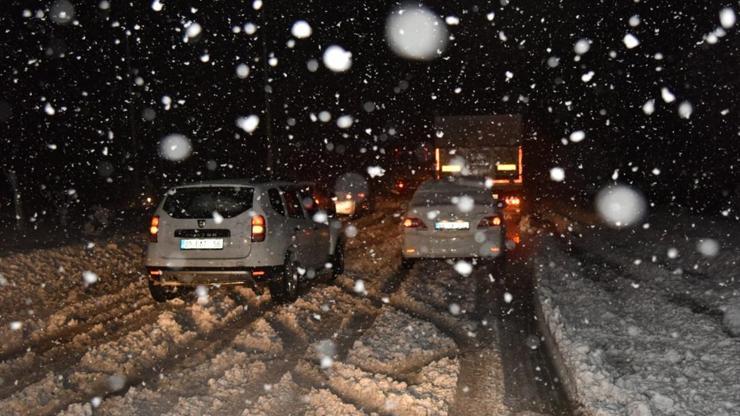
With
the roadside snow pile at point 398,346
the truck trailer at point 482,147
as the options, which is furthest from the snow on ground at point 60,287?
the truck trailer at point 482,147

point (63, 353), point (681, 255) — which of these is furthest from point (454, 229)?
point (63, 353)

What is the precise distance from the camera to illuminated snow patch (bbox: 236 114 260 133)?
35.6 meters

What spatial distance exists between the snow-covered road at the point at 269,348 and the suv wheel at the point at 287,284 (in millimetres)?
169

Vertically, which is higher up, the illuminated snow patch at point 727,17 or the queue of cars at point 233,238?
the illuminated snow patch at point 727,17

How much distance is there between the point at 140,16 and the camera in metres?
27.3

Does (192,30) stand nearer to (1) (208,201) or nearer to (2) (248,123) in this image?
(2) (248,123)

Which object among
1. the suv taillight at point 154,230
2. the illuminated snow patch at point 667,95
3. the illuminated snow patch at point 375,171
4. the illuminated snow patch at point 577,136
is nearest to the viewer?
the suv taillight at point 154,230

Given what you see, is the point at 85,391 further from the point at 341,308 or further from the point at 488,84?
the point at 488,84

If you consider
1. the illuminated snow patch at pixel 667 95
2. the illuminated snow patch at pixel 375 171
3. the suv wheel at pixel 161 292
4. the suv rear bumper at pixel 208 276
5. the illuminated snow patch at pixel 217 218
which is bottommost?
the illuminated snow patch at pixel 375 171

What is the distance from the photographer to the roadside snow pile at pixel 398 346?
6395mm

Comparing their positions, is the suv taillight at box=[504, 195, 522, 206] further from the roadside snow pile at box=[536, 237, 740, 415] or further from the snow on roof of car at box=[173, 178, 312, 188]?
the snow on roof of car at box=[173, 178, 312, 188]

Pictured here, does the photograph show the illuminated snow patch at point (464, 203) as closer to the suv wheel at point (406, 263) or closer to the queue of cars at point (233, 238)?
the suv wheel at point (406, 263)

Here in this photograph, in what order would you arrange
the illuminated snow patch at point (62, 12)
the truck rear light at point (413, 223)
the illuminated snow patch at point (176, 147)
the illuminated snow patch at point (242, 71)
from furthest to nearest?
the illuminated snow patch at point (242, 71)
the illuminated snow patch at point (176, 147)
the illuminated snow patch at point (62, 12)
the truck rear light at point (413, 223)

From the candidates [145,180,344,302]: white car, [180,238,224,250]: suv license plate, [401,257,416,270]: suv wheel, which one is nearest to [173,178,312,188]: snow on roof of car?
[145,180,344,302]: white car
